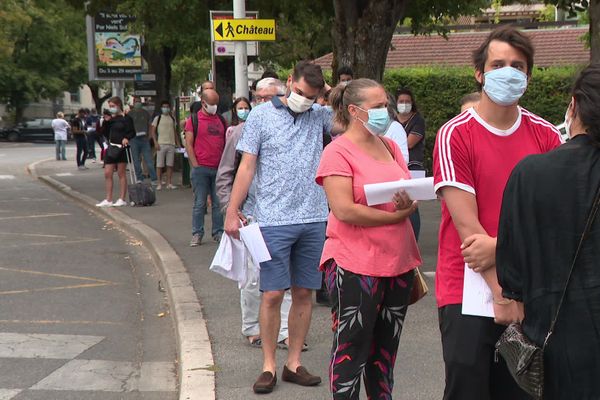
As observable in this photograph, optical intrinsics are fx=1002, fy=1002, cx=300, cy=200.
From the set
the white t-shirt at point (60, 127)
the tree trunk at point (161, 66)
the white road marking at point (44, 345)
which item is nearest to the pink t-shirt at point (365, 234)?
the white road marking at point (44, 345)

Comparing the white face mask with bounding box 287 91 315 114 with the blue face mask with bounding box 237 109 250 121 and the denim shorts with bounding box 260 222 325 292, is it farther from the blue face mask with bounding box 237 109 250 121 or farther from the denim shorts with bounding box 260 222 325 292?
the blue face mask with bounding box 237 109 250 121

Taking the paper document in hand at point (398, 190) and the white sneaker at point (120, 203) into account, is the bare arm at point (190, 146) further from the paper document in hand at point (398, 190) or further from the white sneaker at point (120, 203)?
the paper document in hand at point (398, 190)

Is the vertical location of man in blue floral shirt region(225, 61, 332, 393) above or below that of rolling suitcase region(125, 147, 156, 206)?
above

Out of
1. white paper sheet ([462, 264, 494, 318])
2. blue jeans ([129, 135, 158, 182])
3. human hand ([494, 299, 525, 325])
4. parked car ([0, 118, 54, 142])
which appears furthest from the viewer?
parked car ([0, 118, 54, 142])

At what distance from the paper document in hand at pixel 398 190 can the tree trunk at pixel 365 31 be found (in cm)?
883

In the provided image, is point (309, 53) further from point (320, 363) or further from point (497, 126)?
point (497, 126)

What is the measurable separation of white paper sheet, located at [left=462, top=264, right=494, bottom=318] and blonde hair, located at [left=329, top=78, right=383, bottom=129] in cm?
139

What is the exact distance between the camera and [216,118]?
12117mm

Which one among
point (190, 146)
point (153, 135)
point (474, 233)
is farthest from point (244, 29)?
point (474, 233)

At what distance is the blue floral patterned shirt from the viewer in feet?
18.5

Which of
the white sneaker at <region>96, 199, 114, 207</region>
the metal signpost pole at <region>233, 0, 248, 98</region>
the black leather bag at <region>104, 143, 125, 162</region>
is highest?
the metal signpost pole at <region>233, 0, 248, 98</region>

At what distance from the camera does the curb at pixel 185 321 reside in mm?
5741

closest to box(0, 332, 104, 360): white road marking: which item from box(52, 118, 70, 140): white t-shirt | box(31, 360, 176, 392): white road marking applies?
box(31, 360, 176, 392): white road marking

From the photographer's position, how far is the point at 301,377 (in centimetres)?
571
